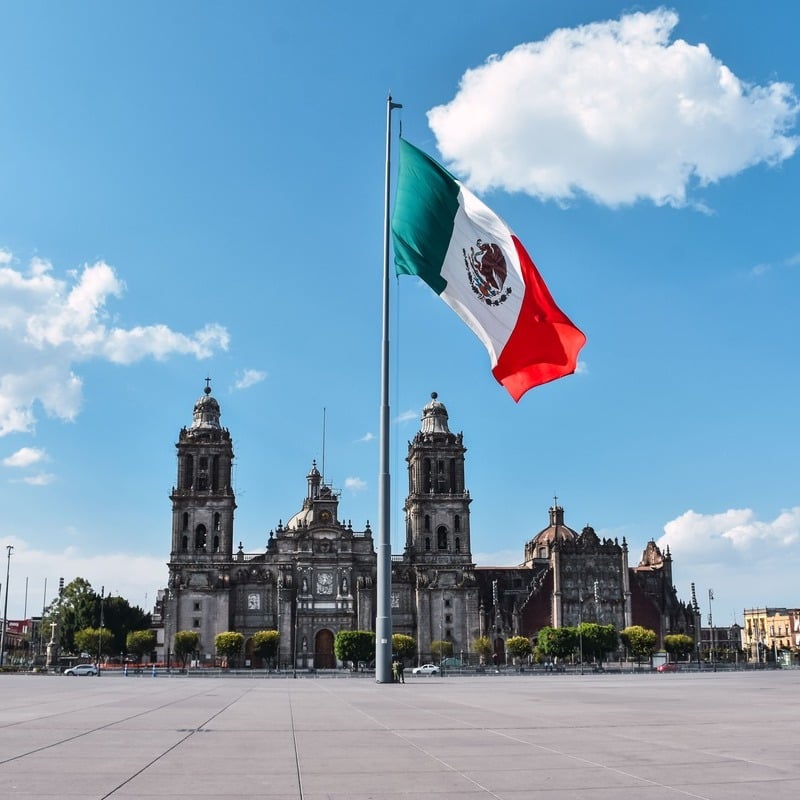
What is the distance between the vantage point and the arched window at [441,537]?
109m

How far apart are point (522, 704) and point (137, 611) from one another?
10241cm

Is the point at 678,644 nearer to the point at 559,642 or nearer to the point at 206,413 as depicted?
the point at 559,642

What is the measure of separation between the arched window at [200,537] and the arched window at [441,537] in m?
25.8

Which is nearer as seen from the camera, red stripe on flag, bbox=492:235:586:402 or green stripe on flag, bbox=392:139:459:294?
red stripe on flag, bbox=492:235:586:402

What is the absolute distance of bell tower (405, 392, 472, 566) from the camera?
355 feet

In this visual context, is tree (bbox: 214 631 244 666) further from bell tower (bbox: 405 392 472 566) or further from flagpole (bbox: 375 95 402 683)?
flagpole (bbox: 375 95 402 683)

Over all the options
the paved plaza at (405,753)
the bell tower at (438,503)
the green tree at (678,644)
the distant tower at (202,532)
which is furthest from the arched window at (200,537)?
the paved plaza at (405,753)

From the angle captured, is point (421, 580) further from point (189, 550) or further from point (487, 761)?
point (487, 761)

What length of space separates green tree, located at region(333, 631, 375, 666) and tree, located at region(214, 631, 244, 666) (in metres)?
15.8

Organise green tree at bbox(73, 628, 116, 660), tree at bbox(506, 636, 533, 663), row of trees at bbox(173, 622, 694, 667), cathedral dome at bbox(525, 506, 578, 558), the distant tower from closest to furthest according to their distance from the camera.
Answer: row of trees at bbox(173, 622, 694, 667), tree at bbox(506, 636, 533, 663), green tree at bbox(73, 628, 116, 660), the distant tower, cathedral dome at bbox(525, 506, 578, 558)

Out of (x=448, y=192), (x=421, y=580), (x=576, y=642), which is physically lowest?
(x=576, y=642)

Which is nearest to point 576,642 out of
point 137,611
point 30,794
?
point 137,611

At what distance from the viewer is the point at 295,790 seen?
9.09 m

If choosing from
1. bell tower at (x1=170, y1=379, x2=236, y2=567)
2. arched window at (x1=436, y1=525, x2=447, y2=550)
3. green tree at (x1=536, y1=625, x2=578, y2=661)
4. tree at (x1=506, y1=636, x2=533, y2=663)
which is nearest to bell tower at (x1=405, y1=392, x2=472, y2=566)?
arched window at (x1=436, y1=525, x2=447, y2=550)
